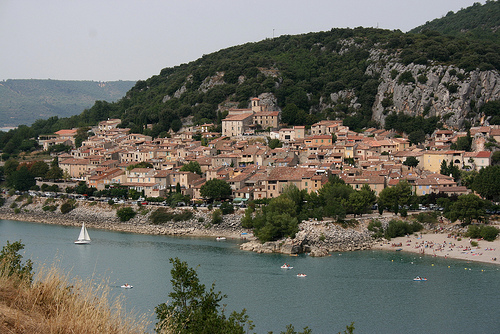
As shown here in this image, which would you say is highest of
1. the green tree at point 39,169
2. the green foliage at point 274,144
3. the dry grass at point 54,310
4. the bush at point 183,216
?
the green foliage at point 274,144

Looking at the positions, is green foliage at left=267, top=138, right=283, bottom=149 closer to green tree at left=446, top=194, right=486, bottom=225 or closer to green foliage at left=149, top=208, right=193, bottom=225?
green foliage at left=149, top=208, right=193, bottom=225

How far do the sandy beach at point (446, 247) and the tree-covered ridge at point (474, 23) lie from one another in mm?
31448

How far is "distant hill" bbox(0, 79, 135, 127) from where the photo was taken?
119 meters

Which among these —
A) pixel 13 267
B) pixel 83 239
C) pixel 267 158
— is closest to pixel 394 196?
pixel 267 158

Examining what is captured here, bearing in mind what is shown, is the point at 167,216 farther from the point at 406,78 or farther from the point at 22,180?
the point at 406,78

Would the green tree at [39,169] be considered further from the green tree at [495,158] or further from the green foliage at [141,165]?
the green tree at [495,158]

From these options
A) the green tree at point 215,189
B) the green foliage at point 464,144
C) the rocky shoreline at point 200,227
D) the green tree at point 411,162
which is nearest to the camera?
the rocky shoreline at point 200,227

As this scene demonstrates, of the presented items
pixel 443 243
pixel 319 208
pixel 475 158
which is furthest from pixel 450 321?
pixel 475 158

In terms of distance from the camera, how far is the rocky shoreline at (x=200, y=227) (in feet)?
66.3

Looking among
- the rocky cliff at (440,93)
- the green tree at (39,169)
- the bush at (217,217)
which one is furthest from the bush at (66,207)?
the rocky cliff at (440,93)

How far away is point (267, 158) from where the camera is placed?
2850 centimetres

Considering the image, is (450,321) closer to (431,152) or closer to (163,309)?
(163,309)

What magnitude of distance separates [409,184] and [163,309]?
18.0m

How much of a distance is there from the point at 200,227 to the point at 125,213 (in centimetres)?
419
